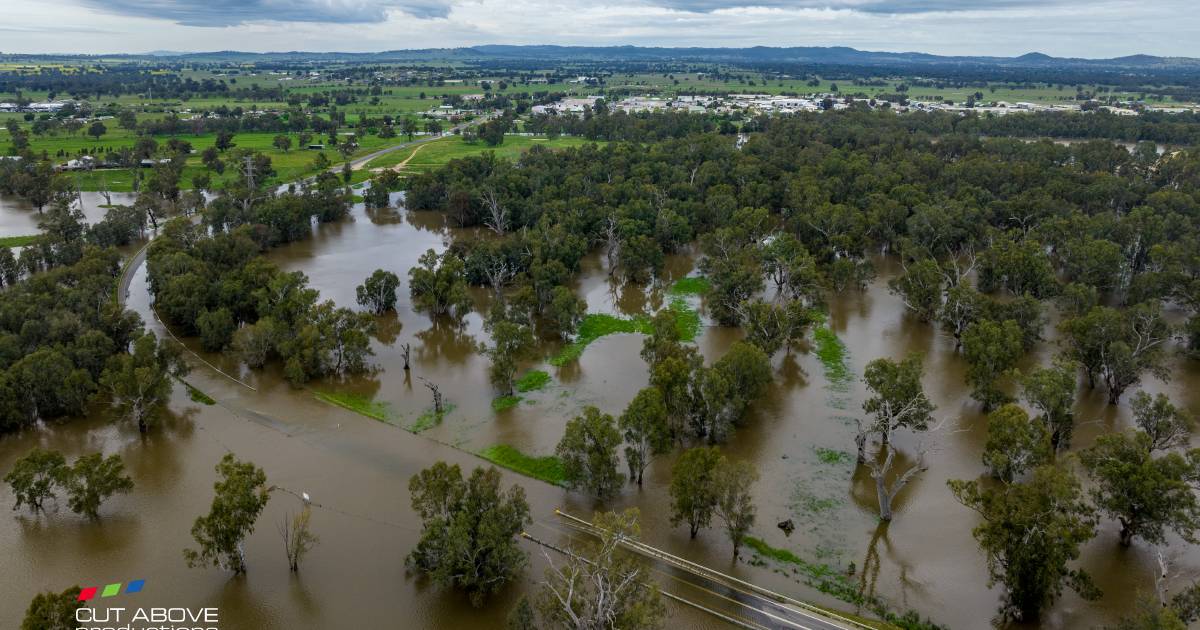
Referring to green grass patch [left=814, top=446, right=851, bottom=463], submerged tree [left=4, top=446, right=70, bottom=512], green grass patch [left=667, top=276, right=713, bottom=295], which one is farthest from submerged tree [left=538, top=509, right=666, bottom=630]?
green grass patch [left=667, top=276, right=713, bottom=295]

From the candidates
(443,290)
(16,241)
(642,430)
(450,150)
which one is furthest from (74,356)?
(450,150)

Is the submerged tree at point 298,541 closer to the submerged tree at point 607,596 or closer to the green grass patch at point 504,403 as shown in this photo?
the submerged tree at point 607,596

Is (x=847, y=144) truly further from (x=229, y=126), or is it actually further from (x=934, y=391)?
(x=229, y=126)

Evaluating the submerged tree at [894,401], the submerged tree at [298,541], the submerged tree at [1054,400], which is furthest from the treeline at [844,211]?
the submerged tree at [298,541]

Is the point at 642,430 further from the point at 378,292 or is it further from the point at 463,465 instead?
the point at 378,292

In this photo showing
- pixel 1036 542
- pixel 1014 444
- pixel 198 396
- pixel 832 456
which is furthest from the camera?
pixel 198 396

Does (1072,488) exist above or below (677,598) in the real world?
above

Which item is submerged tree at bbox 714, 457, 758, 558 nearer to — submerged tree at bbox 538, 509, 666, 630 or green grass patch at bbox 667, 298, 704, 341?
submerged tree at bbox 538, 509, 666, 630

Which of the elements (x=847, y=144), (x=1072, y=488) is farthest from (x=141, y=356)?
(x=847, y=144)
